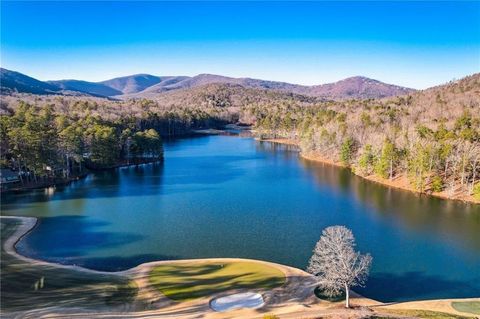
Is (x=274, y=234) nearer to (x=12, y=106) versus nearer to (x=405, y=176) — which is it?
(x=405, y=176)

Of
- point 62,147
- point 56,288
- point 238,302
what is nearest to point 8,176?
point 62,147

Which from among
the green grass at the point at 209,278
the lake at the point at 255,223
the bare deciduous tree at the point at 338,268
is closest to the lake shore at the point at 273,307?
the green grass at the point at 209,278

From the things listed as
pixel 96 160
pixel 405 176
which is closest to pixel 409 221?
pixel 405 176

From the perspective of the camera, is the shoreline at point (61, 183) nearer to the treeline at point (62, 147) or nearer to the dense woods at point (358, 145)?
the treeline at point (62, 147)

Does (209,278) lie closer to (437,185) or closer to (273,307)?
(273,307)

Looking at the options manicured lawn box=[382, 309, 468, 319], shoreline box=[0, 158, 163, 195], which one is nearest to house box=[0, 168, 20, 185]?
shoreline box=[0, 158, 163, 195]

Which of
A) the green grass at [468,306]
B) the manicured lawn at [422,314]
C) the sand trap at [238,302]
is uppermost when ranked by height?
the manicured lawn at [422,314]

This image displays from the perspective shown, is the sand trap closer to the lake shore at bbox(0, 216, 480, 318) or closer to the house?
the lake shore at bbox(0, 216, 480, 318)
